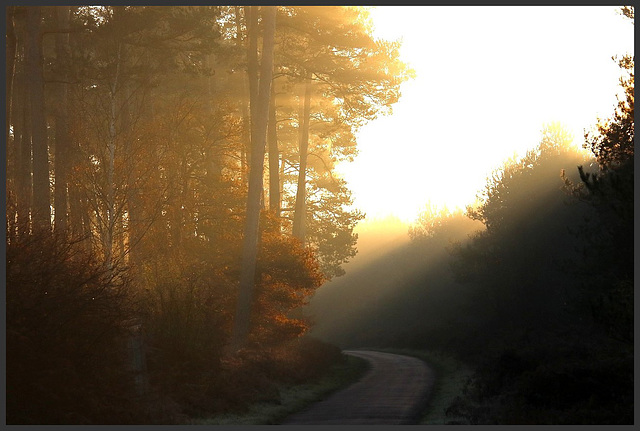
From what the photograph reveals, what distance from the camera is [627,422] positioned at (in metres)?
13.7

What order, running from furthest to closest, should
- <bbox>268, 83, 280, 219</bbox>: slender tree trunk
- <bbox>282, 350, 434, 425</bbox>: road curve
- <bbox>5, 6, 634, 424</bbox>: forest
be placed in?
Result: <bbox>268, 83, 280, 219</bbox>: slender tree trunk < <bbox>282, 350, 434, 425</bbox>: road curve < <bbox>5, 6, 634, 424</bbox>: forest

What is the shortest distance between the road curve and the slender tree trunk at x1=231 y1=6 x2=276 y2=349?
4.31 m

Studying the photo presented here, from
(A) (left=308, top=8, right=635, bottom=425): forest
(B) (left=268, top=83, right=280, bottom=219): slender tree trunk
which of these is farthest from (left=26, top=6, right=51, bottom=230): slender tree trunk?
(A) (left=308, top=8, right=635, bottom=425): forest

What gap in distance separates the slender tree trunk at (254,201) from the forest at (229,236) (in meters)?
0.07

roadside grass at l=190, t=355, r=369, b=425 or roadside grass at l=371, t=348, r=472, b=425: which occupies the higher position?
roadside grass at l=190, t=355, r=369, b=425

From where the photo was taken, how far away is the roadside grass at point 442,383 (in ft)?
56.2

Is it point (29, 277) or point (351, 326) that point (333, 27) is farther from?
point (351, 326)

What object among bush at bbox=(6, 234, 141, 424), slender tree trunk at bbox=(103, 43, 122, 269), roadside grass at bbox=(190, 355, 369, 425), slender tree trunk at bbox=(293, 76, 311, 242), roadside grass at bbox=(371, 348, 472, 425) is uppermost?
slender tree trunk at bbox=(293, 76, 311, 242)

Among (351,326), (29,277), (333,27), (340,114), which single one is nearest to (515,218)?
(340,114)

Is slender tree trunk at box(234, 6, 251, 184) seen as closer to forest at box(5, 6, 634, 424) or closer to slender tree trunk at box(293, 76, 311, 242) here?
forest at box(5, 6, 634, 424)

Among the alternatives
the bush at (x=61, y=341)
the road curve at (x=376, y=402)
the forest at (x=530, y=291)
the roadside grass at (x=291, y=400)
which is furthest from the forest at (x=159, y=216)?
the forest at (x=530, y=291)

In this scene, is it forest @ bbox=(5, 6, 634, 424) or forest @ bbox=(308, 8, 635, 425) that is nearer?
forest @ bbox=(5, 6, 634, 424)

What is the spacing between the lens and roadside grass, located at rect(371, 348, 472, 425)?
1714 cm

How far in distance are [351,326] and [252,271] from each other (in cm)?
4651
